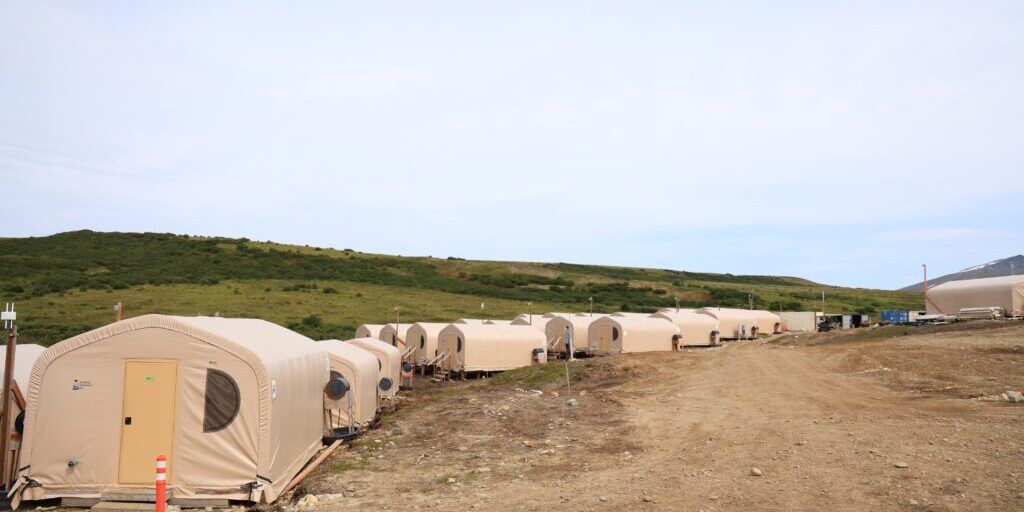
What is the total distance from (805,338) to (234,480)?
46.0 m

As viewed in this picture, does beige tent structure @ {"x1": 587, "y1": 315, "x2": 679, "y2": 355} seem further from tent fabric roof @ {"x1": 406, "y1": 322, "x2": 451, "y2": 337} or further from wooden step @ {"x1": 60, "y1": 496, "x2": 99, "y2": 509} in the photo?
wooden step @ {"x1": 60, "y1": 496, "x2": 99, "y2": 509}

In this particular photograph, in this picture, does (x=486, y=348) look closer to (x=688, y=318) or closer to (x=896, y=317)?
(x=688, y=318)

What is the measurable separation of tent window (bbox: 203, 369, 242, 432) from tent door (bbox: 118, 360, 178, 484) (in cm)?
61

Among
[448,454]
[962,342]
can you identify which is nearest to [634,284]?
[962,342]

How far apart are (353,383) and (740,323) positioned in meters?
45.7

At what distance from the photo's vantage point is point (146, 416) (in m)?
13.9

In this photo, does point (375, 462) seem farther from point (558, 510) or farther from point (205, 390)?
point (558, 510)

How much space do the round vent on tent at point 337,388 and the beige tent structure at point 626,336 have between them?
27500 mm

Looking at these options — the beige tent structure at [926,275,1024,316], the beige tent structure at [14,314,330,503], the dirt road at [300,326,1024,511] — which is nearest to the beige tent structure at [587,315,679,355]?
the dirt road at [300,326,1024,511]

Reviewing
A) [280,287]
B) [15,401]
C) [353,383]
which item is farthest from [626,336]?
[280,287]

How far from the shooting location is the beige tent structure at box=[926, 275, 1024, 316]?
47.3 m

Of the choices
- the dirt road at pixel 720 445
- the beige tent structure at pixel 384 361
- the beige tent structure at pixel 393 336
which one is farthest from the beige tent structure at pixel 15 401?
the beige tent structure at pixel 393 336

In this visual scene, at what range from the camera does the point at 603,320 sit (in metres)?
45.7

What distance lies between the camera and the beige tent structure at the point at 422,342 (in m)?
41.3
